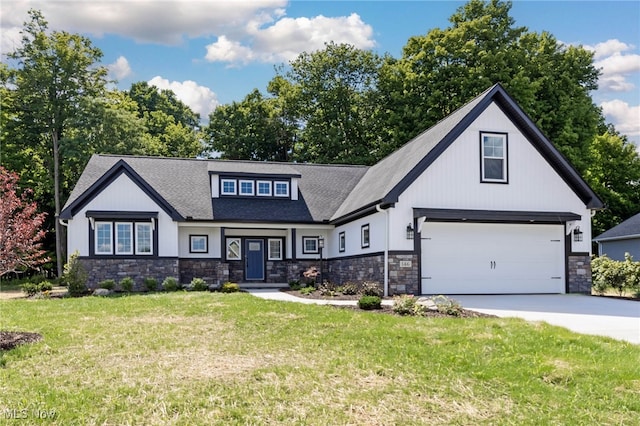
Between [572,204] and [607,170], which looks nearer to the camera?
[572,204]

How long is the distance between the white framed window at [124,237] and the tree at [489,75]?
61.5 feet

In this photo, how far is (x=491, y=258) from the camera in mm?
17625

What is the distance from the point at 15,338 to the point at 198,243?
13.6 meters

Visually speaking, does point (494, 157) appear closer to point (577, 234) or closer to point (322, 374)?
point (577, 234)

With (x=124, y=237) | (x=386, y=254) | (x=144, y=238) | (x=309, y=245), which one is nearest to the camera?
(x=386, y=254)

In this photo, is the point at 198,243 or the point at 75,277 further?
the point at 198,243

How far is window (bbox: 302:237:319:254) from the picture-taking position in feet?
77.4

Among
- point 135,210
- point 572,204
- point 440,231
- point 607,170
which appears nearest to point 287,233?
point 135,210

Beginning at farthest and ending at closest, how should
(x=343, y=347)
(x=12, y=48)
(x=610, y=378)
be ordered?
(x=12, y=48) → (x=343, y=347) → (x=610, y=378)

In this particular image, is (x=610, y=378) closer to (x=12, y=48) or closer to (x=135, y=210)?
(x=135, y=210)

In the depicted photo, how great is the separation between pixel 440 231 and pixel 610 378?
10899 mm

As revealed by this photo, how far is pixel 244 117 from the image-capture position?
40.4m

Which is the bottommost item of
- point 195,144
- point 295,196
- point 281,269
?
point 281,269

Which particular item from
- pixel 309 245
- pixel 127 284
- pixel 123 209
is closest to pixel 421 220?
pixel 309 245
